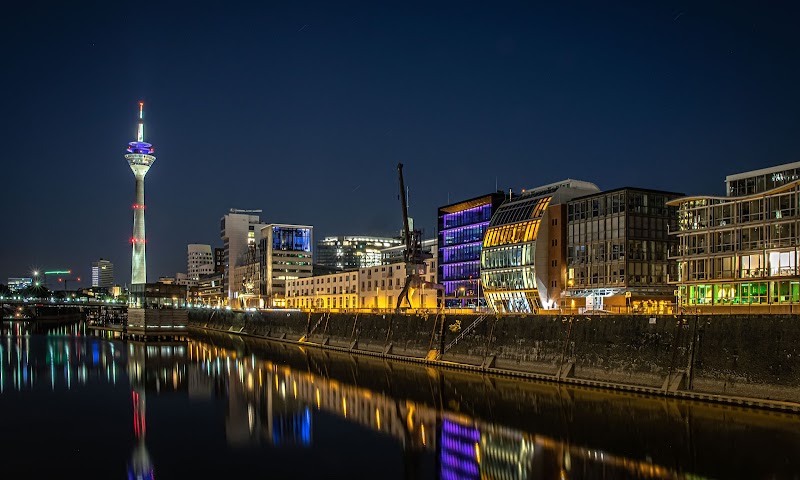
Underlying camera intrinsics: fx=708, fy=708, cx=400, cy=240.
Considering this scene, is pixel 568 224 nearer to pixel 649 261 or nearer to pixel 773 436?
pixel 649 261

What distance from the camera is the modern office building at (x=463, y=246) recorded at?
392 ft

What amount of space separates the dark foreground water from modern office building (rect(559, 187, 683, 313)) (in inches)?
1042

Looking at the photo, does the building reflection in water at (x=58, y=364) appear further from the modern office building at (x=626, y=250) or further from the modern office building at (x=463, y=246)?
the modern office building at (x=626, y=250)

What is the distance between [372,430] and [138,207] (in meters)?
152

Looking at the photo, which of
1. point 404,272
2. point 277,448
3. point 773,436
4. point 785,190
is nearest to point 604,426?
point 773,436

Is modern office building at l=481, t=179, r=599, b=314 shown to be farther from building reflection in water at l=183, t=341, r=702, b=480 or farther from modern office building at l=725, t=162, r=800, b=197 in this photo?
building reflection in water at l=183, t=341, r=702, b=480

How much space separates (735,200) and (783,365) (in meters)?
24.0

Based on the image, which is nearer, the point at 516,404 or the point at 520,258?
the point at 516,404

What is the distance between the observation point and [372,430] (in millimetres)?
48844

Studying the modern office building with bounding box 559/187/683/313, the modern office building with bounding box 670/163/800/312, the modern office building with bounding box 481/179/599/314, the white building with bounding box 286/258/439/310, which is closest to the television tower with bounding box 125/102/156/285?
the white building with bounding box 286/258/439/310

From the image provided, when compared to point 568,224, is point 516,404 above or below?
below

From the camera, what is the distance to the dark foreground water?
1494 inches

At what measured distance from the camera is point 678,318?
180 ft

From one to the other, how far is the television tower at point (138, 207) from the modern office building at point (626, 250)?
12386 centimetres
